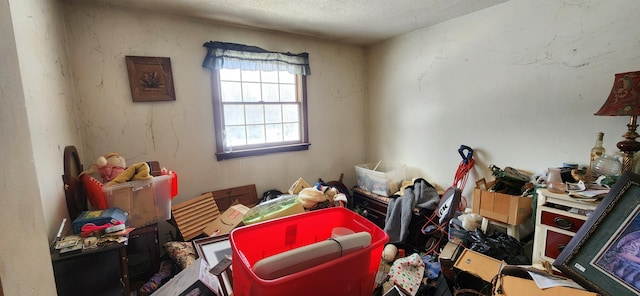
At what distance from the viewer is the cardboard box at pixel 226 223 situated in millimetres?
2342

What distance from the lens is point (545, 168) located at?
2145mm

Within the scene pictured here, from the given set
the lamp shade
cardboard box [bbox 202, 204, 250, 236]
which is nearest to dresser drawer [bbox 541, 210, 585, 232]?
the lamp shade

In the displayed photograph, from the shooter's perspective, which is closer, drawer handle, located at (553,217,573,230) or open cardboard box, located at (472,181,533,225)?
drawer handle, located at (553,217,573,230)

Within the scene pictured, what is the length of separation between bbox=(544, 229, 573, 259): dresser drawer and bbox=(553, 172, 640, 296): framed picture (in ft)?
1.92

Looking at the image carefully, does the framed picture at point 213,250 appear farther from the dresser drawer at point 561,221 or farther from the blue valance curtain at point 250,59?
the dresser drawer at point 561,221

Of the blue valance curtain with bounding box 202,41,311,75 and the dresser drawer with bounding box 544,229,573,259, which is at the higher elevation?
the blue valance curtain with bounding box 202,41,311,75

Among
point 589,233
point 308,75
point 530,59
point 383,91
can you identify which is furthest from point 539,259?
point 308,75

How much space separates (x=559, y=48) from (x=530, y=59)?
0.18 m

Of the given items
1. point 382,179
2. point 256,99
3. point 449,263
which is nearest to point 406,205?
point 382,179

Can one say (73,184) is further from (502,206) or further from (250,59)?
(502,206)

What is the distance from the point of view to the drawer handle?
4.96 feet

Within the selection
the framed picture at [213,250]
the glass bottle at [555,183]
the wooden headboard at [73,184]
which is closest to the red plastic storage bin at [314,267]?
the framed picture at [213,250]

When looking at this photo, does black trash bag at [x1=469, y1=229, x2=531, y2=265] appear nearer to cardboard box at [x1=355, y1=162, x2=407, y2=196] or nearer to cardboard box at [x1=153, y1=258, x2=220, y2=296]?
cardboard box at [x1=355, y1=162, x2=407, y2=196]

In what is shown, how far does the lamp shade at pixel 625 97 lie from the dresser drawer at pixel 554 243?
2.60 ft
